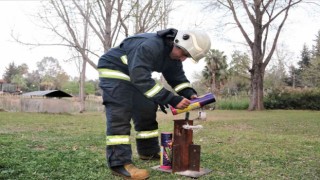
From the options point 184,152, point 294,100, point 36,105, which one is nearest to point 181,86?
point 184,152

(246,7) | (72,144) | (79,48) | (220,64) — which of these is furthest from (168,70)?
(220,64)

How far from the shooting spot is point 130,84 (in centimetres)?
379

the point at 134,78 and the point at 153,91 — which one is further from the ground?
the point at 134,78

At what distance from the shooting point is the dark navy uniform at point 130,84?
342cm

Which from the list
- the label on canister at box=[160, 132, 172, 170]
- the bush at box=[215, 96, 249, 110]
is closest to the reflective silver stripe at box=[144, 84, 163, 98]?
the label on canister at box=[160, 132, 172, 170]

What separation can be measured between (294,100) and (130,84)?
25.2 meters

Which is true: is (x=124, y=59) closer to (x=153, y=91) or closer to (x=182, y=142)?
(x=153, y=91)

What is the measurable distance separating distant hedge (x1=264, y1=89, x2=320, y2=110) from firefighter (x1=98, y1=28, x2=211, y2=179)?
24.5 meters

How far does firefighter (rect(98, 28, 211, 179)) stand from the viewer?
3422mm

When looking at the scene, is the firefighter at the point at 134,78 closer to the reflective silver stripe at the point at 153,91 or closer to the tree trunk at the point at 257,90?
the reflective silver stripe at the point at 153,91

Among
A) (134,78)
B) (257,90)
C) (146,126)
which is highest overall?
(257,90)

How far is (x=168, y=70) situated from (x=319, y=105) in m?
24.3

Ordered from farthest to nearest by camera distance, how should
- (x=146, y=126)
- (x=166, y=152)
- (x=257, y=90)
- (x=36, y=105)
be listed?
(x=257, y=90), (x=36, y=105), (x=146, y=126), (x=166, y=152)

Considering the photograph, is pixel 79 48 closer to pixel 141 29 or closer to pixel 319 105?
pixel 141 29
